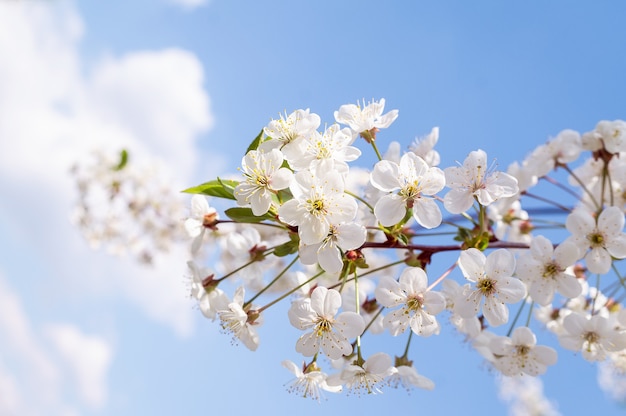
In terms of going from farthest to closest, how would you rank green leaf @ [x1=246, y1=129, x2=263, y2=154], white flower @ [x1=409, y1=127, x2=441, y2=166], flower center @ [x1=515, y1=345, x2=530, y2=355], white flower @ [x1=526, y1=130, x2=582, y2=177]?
white flower @ [x1=526, y1=130, x2=582, y2=177]
white flower @ [x1=409, y1=127, x2=441, y2=166]
flower center @ [x1=515, y1=345, x2=530, y2=355]
green leaf @ [x1=246, y1=129, x2=263, y2=154]

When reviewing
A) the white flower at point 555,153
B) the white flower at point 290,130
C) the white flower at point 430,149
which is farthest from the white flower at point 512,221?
the white flower at point 290,130

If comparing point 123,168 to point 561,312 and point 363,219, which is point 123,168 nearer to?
point 363,219

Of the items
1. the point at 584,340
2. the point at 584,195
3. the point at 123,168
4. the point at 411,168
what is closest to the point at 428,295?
the point at 411,168

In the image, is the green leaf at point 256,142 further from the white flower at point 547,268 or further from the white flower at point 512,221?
the white flower at point 512,221

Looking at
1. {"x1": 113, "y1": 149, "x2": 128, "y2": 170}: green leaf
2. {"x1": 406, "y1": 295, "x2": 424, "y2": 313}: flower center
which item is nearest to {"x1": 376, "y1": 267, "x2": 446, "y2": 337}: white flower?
{"x1": 406, "y1": 295, "x2": 424, "y2": 313}: flower center

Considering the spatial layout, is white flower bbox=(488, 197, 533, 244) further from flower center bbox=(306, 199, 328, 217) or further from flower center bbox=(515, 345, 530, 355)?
flower center bbox=(306, 199, 328, 217)

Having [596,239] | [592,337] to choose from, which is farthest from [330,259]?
[592,337]
